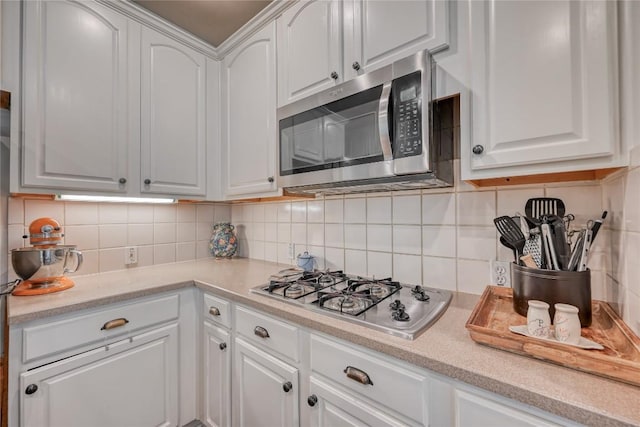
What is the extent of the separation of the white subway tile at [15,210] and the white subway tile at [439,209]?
6.39 feet

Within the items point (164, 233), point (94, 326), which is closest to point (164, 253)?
point (164, 233)

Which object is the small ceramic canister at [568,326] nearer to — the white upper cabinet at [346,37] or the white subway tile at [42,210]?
the white upper cabinet at [346,37]

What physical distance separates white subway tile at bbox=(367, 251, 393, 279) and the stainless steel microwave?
418 mm

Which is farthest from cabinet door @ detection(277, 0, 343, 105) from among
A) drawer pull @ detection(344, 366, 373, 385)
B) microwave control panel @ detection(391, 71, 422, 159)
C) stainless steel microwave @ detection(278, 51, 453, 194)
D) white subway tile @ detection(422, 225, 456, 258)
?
drawer pull @ detection(344, 366, 373, 385)

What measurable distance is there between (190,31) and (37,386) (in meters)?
1.93

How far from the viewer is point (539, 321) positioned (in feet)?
2.23

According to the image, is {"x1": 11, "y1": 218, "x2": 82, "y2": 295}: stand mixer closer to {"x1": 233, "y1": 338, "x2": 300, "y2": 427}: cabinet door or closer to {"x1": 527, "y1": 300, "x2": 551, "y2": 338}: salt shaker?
{"x1": 233, "y1": 338, "x2": 300, "y2": 427}: cabinet door

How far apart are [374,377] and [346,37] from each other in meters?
1.27

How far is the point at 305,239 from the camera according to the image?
1712mm

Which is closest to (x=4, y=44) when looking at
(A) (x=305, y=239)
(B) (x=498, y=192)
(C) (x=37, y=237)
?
(C) (x=37, y=237)

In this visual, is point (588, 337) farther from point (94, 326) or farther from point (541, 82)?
point (94, 326)

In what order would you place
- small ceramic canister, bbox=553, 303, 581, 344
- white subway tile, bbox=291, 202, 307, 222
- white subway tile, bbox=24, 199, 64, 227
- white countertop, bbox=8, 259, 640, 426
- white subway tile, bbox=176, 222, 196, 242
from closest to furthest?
white countertop, bbox=8, 259, 640, 426 → small ceramic canister, bbox=553, 303, 581, 344 → white subway tile, bbox=24, 199, 64, 227 → white subway tile, bbox=291, 202, 307, 222 → white subway tile, bbox=176, 222, 196, 242

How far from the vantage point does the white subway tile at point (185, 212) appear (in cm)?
195

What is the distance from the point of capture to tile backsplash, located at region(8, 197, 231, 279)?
1.39 metres
